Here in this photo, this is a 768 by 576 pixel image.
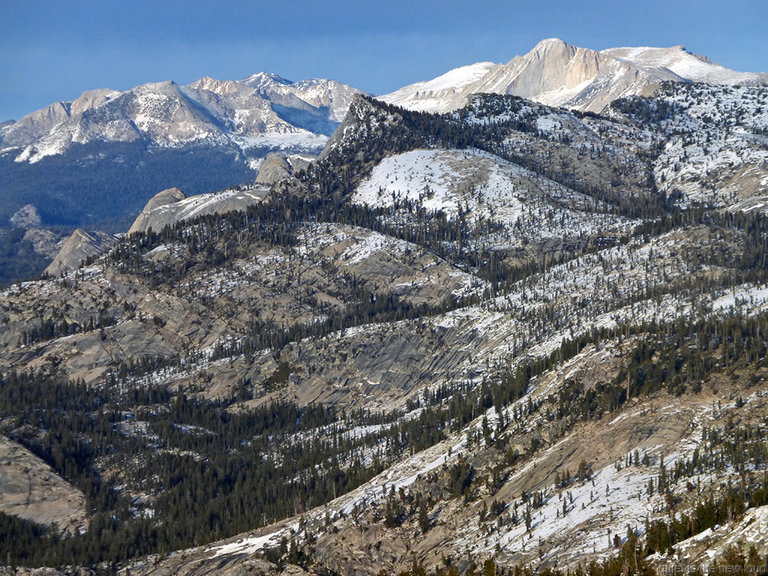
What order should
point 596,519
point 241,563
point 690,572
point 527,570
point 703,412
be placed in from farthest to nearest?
point 241,563, point 703,412, point 596,519, point 527,570, point 690,572

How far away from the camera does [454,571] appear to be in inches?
6284

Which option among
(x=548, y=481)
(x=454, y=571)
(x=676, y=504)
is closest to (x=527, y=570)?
(x=454, y=571)

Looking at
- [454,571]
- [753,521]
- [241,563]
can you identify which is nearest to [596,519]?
[454,571]

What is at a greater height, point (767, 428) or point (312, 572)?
point (767, 428)

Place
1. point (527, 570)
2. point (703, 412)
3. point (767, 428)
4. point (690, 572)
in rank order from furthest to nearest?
point (703, 412)
point (767, 428)
point (527, 570)
point (690, 572)

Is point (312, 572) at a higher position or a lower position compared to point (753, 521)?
lower

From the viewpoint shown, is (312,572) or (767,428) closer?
(767,428)

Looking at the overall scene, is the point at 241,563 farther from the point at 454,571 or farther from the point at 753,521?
the point at 753,521

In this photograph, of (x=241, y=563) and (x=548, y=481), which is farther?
(x=241, y=563)

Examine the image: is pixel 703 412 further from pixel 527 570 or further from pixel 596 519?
pixel 527 570

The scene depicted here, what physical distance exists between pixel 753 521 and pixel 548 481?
56.1 metres

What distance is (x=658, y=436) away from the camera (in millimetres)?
184375

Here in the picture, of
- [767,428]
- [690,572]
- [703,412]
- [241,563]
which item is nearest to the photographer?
[690,572]

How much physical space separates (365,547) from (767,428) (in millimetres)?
71942
